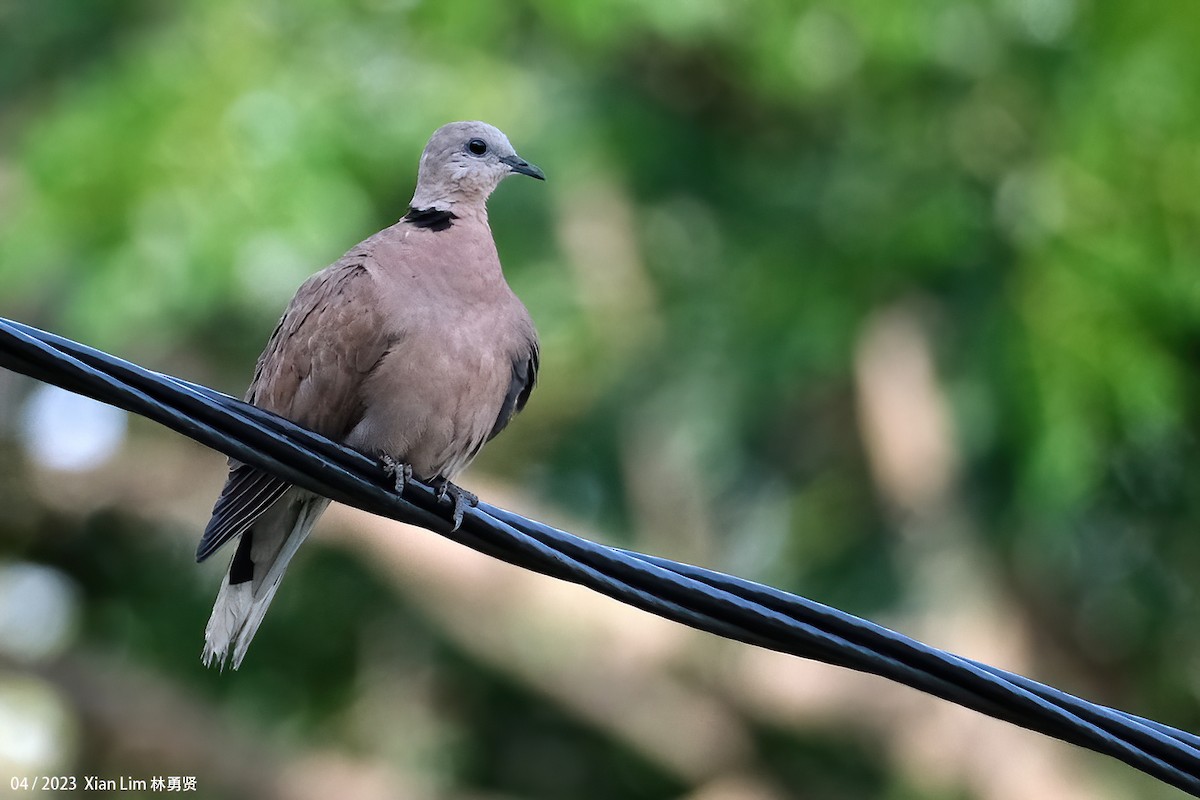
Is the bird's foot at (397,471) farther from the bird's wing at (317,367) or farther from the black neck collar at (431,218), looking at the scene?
the black neck collar at (431,218)

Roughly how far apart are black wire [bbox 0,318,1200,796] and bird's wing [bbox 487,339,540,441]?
1.25 metres

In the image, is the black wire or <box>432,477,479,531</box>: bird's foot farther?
<box>432,477,479,531</box>: bird's foot

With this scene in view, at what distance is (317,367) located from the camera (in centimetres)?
399

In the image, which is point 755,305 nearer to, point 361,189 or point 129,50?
point 361,189

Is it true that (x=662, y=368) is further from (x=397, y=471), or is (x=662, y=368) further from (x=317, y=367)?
(x=397, y=471)

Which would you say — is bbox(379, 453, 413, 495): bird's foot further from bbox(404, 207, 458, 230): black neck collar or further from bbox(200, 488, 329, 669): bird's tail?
bbox(404, 207, 458, 230): black neck collar

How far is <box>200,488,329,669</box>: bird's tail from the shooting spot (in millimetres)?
4164

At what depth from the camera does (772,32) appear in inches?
287

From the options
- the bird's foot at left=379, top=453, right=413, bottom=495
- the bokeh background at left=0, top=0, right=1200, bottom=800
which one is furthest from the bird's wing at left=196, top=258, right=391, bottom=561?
the bokeh background at left=0, top=0, right=1200, bottom=800

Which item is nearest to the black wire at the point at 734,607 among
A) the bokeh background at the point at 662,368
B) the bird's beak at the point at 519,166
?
the bird's beak at the point at 519,166

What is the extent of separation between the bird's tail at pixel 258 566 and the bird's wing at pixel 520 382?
552mm

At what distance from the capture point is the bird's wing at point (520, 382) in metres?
4.13

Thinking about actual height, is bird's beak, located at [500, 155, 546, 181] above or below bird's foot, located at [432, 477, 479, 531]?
above

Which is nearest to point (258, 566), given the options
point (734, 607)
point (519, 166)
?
point (519, 166)
